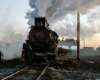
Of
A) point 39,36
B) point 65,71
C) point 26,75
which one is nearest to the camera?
point 26,75

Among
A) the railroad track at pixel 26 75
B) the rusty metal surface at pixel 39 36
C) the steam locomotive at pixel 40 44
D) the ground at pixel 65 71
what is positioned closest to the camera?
the railroad track at pixel 26 75

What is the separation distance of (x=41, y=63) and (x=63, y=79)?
16.8ft

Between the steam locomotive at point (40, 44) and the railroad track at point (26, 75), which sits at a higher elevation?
the steam locomotive at point (40, 44)

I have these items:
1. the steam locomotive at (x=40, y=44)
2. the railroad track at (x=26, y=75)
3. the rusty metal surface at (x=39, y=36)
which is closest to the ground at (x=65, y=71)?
the railroad track at (x=26, y=75)

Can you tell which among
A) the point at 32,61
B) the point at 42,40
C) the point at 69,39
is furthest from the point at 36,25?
the point at 69,39

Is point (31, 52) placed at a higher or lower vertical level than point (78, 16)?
lower

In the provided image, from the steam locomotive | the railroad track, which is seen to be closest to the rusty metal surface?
the steam locomotive

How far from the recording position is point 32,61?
422 inches

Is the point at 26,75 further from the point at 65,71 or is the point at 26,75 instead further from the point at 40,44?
the point at 40,44

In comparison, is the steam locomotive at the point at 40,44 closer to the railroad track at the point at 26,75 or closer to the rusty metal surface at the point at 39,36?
the rusty metal surface at the point at 39,36

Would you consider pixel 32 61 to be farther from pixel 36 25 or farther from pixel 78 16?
pixel 78 16

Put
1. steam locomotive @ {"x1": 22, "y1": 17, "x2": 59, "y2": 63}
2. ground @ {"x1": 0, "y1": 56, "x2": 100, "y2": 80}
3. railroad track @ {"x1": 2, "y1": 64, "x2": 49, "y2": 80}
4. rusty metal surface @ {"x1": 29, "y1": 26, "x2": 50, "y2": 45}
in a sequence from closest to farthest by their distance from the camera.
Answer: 1. railroad track @ {"x1": 2, "y1": 64, "x2": 49, "y2": 80}
2. ground @ {"x1": 0, "y1": 56, "x2": 100, "y2": 80}
3. steam locomotive @ {"x1": 22, "y1": 17, "x2": 59, "y2": 63}
4. rusty metal surface @ {"x1": 29, "y1": 26, "x2": 50, "y2": 45}

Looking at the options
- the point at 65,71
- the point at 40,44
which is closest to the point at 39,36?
the point at 40,44

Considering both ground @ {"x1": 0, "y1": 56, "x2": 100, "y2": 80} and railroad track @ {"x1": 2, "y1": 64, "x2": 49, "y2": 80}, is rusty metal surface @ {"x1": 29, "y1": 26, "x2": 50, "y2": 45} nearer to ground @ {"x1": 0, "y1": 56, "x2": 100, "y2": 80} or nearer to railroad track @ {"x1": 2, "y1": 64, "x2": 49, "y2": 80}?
ground @ {"x1": 0, "y1": 56, "x2": 100, "y2": 80}
